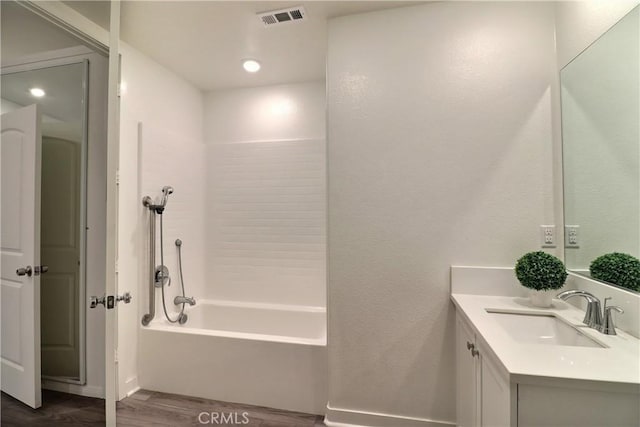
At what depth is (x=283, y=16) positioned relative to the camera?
6.52 feet

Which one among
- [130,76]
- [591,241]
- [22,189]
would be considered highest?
[130,76]

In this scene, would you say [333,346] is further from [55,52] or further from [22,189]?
[55,52]

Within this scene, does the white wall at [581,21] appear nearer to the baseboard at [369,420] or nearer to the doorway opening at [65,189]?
the baseboard at [369,420]

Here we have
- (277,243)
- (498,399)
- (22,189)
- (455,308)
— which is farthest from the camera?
(277,243)

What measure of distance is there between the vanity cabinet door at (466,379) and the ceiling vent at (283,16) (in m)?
2.15

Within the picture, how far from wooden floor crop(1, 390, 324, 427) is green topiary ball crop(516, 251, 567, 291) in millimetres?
1552

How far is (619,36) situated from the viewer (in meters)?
1.31

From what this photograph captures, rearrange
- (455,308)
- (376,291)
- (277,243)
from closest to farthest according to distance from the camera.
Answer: (455,308)
(376,291)
(277,243)

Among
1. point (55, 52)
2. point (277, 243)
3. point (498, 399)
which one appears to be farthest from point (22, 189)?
point (498, 399)

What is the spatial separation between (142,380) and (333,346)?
160 cm

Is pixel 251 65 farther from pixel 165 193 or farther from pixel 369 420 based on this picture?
pixel 369 420

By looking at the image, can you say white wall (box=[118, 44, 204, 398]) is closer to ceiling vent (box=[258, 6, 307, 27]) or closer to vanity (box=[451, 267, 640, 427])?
ceiling vent (box=[258, 6, 307, 27])

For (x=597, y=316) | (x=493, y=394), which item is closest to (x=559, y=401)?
(x=493, y=394)

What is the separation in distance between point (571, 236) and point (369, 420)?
1.62 meters
